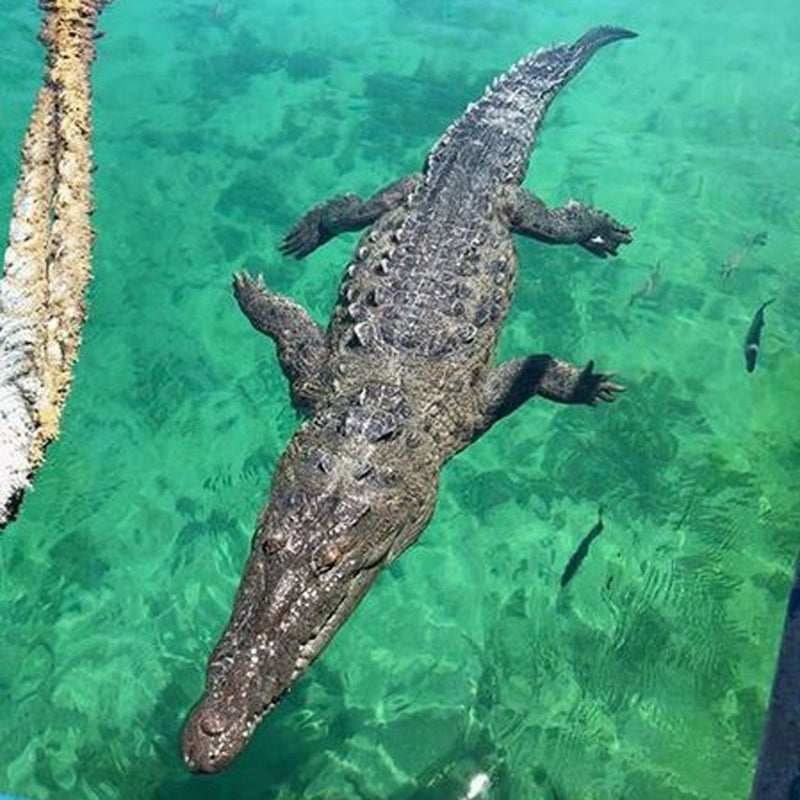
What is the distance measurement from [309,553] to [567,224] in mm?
3400

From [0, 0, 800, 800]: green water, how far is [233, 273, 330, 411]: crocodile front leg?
0.28 meters

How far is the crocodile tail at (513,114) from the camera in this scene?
20.1 ft

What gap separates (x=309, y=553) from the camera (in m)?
4.03

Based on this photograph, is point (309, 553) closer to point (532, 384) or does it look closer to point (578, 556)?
point (578, 556)

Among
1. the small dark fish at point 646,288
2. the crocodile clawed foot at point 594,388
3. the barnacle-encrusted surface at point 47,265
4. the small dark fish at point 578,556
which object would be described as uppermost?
the barnacle-encrusted surface at point 47,265

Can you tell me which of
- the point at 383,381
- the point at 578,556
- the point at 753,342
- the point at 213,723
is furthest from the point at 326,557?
the point at 753,342

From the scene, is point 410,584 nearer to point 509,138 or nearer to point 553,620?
point 553,620

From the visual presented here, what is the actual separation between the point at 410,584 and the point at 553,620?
2.65 ft

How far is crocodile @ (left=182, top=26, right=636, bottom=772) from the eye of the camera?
3836 millimetres

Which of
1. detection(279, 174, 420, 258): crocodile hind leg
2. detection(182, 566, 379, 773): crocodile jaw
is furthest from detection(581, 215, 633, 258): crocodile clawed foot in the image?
detection(182, 566, 379, 773): crocodile jaw

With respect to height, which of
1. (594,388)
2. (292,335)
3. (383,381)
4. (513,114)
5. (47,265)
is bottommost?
(594,388)

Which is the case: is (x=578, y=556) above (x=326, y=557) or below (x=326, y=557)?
below

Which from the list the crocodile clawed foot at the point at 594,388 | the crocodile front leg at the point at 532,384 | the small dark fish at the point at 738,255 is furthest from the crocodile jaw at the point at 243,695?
the small dark fish at the point at 738,255

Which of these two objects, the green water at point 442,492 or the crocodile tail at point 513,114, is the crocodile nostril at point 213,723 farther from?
the crocodile tail at point 513,114
